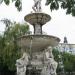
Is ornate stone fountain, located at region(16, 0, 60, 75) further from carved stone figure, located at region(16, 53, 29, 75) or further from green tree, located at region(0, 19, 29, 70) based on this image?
green tree, located at region(0, 19, 29, 70)

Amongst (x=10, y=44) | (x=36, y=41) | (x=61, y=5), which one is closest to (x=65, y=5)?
(x=61, y=5)

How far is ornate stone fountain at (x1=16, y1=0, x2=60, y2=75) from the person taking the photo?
44.6 feet

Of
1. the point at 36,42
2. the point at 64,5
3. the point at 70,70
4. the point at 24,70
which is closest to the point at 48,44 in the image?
the point at 36,42

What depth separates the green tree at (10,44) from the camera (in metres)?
29.7

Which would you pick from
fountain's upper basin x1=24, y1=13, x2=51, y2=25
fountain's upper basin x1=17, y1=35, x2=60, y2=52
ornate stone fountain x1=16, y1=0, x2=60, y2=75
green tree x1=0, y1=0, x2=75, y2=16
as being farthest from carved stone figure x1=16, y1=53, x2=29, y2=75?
green tree x1=0, y1=0, x2=75, y2=16

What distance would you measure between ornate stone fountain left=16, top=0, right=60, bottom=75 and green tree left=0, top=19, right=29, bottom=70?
14636 mm

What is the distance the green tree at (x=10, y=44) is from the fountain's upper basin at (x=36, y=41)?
14.9 meters

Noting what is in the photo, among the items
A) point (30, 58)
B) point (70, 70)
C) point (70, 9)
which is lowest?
point (70, 70)

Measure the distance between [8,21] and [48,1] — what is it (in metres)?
24.2

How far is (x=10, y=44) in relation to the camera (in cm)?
3000

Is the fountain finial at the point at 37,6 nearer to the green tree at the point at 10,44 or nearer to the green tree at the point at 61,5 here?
the green tree at the point at 61,5

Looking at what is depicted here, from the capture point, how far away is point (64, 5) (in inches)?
361

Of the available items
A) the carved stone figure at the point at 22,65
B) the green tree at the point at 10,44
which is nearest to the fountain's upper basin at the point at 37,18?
the carved stone figure at the point at 22,65

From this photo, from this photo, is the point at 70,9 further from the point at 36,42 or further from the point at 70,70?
the point at 70,70
